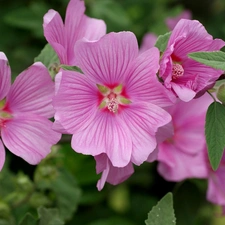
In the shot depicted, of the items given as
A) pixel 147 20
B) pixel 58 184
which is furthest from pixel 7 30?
pixel 58 184

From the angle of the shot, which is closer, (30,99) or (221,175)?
(30,99)

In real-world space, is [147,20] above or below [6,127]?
below

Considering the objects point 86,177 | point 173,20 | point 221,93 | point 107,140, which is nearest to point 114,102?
point 107,140

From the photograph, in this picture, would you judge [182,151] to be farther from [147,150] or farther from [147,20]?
[147,20]

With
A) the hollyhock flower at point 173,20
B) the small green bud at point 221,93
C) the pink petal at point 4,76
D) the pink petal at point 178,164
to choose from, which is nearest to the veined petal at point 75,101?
the pink petal at point 4,76

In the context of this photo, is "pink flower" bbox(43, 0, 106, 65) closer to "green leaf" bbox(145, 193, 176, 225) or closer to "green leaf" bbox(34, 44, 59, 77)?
"green leaf" bbox(34, 44, 59, 77)

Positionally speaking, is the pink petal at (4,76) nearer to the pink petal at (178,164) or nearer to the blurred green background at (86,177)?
the blurred green background at (86,177)

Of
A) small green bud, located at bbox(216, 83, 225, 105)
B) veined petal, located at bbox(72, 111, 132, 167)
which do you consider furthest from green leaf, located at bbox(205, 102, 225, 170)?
veined petal, located at bbox(72, 111, 132, 167)
